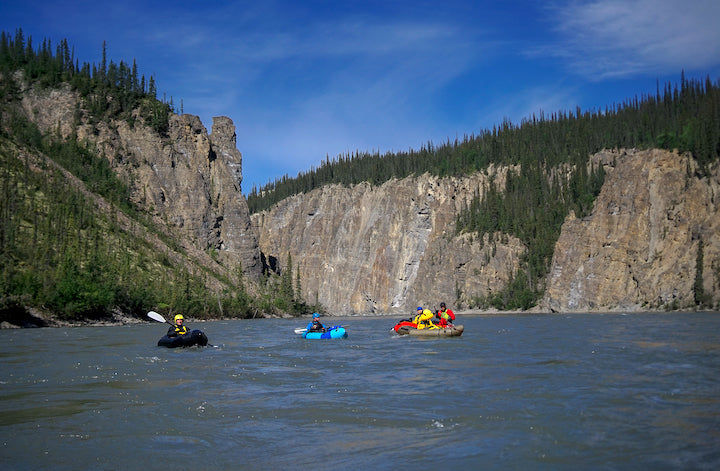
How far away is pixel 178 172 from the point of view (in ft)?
378

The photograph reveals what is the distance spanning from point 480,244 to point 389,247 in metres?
24.3

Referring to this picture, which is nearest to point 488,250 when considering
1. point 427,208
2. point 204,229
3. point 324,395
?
point 427,208

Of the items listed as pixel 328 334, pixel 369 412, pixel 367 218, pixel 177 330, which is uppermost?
pixel 367 218

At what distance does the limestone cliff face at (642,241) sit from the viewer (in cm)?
8612

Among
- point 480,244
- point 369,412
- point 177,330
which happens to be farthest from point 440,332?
point 480,244

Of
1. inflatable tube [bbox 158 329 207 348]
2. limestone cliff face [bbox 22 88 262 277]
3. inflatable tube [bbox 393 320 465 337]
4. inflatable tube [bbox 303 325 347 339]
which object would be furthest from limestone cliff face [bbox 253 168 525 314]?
inflatable tube [bbox 158 329 207 348]

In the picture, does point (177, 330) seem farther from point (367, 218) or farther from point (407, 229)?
point (367, 218)

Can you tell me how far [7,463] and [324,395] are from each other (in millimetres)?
8294

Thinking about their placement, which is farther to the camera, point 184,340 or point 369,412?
point 184,340

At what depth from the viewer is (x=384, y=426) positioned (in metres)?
12.9

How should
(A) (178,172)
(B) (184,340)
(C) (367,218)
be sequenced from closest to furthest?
(B) (184,340)
(A) (178,172)
(C) (367,218)

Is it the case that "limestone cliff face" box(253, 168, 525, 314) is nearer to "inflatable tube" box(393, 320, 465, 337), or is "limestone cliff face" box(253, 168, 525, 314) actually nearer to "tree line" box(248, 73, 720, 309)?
"tree line" box(248, 73, 720, 309)

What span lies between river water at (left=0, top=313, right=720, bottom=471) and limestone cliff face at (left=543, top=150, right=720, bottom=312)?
68956 mm

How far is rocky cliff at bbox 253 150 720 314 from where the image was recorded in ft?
296
